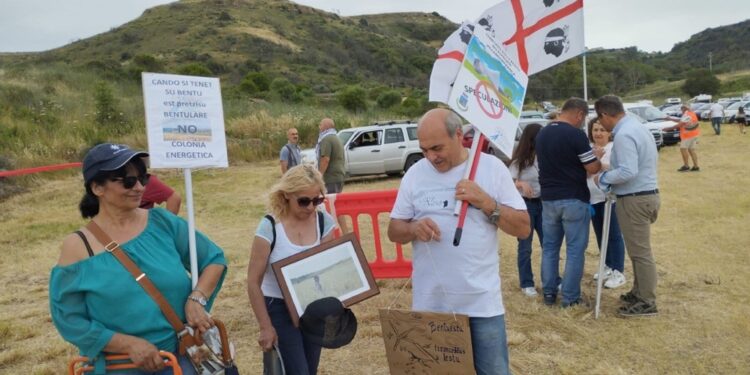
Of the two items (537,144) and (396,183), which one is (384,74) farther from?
(537,144)

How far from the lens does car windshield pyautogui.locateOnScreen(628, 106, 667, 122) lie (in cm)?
1869

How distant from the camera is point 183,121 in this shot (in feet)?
8.72

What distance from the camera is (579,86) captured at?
156 feet

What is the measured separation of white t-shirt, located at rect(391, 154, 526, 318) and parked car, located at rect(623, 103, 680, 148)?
16.1m

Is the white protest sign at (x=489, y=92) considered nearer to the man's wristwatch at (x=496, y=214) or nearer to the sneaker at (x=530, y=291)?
the man's wristwatch at (x=496, y=214)

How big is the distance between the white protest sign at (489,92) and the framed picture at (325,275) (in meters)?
0.84

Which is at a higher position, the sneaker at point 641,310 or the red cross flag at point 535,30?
the red cross flag at point 535,30

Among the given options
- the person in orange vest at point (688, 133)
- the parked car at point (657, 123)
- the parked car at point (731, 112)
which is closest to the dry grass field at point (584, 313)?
the person in orange vest at point (688, 133)

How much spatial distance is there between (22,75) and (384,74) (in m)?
44.9

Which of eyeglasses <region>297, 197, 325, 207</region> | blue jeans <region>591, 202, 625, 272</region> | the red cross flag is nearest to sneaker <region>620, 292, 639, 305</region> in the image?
blue jeans <region>591, 202, 625, 272</region>

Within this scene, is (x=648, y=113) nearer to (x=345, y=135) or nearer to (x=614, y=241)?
(x=345, y=135)

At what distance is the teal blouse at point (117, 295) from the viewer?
1996mm

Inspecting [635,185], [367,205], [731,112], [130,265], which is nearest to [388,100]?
[731,112]

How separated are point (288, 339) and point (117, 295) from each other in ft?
2.95
